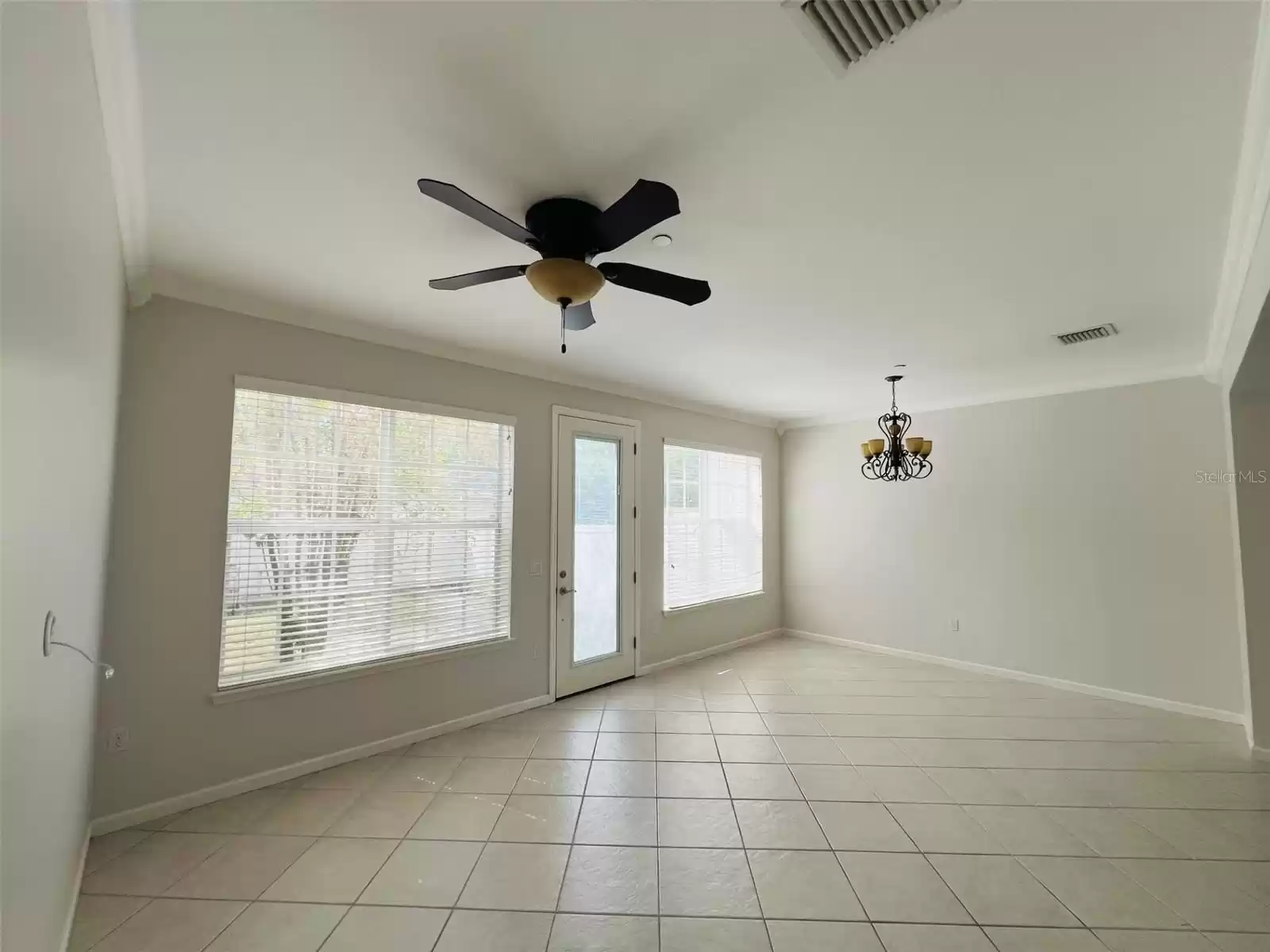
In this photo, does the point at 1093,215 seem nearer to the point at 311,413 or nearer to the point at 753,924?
the point at 753,924

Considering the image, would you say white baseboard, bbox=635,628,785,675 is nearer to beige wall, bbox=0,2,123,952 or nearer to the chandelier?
the chandelier

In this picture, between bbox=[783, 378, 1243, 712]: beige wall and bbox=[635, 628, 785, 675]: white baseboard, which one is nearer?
bbox=[783, 378, 1243, 712]: beige wall

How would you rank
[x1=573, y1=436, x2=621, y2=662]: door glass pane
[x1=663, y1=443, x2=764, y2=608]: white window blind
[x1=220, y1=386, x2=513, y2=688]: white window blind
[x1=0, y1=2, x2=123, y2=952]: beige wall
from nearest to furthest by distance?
[x1=0, y1=2, x2=123, y2=952]: beige wall < [x1=220, y1=386, x2=513, y2=688]: white window blind < [x1=573, y1=436, x2=621, y2=662]: door glass pane < [x1=663, y1=443, x2=764, y2=608]: white window blind

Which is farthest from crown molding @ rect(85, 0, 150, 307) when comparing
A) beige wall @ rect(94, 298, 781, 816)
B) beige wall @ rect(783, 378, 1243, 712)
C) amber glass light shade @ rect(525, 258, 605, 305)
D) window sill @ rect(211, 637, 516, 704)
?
beige wall @ rect(783, 378, 1243, 712)

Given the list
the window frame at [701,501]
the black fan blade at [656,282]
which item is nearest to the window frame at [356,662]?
the window frame at [701,501]

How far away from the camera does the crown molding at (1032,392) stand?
12.7 ft

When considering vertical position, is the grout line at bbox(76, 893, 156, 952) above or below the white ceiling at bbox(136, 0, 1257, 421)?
below

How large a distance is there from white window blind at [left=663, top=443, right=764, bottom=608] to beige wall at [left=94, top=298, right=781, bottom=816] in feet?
7.09

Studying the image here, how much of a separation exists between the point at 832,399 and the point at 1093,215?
3115 millimetres

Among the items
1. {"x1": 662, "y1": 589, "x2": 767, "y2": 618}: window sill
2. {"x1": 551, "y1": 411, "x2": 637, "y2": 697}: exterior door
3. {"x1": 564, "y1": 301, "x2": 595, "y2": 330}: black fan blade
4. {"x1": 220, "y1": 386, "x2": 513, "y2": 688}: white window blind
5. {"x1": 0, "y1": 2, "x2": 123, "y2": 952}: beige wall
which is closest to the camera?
{"x1": 0, "y1": 2, "x2": 123, "y2": 952}: beige wall

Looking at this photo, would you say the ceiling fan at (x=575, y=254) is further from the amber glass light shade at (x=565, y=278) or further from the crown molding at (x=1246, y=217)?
the crown molding at (x=1246, y=217)

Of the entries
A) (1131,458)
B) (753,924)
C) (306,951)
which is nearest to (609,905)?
(753,924)

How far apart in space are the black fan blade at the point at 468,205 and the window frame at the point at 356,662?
1.82m

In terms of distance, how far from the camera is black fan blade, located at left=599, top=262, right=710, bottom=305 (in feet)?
6.33
